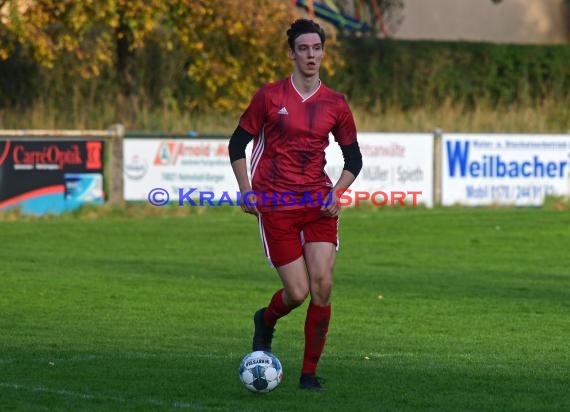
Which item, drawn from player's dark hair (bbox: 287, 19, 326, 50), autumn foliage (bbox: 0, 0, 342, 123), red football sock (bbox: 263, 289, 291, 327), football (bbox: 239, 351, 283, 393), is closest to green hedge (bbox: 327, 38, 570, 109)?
autumn foliage (bbox: 0, 0, 342, 123)

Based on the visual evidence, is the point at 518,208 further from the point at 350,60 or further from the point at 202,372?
the point at 202,372

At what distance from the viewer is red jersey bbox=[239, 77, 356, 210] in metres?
9.12

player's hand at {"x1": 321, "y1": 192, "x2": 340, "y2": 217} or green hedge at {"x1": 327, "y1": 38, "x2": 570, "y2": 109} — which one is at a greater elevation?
green hedge at {"x1": 327, "y1": 38, "x2": 570, "y2": 109}

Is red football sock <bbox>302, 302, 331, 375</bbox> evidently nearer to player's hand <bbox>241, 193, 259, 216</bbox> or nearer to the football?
the football

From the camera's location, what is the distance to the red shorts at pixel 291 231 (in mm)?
9172

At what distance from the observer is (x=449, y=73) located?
43.8 meters

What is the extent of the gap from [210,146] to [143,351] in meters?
16.8

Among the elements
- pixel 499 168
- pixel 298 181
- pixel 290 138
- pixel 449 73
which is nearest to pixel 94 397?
pixel 298 181

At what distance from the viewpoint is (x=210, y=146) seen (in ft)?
91.1

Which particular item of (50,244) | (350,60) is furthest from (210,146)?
(350,60)

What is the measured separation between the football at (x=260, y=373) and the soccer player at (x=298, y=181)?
278 mm

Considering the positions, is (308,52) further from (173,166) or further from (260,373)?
(173,166)

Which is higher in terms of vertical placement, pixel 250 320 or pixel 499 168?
pixel 499 168

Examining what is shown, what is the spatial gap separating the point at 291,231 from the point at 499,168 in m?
21.1
